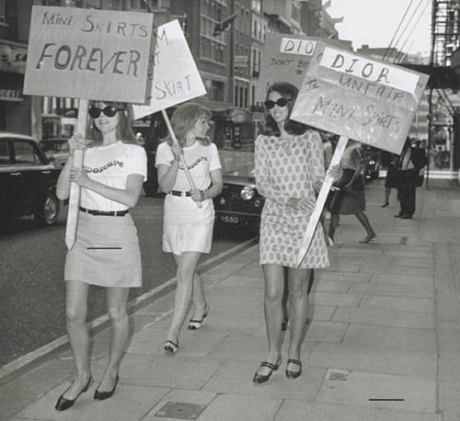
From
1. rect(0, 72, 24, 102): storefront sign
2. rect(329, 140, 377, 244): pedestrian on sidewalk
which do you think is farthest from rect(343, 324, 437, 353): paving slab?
rect(0, 72, 24, 102): storefront sign

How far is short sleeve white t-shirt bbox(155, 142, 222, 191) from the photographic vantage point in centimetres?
624

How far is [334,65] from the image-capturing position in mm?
5773

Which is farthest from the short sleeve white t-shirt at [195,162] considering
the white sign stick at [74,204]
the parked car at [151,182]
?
the parked car at [151,182]

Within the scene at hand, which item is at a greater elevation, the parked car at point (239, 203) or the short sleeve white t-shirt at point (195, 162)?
the short sleeve white t-shirt at point (195, 162)

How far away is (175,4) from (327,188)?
5262 cm

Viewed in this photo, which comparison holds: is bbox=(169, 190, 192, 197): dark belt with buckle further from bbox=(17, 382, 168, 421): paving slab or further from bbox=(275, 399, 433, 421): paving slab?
bbox=(275, 399, 433, 421): paving slab

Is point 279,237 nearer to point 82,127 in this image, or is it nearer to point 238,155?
point 82,127

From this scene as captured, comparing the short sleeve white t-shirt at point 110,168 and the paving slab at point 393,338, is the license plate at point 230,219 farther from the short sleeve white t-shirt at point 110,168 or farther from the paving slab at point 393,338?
the short sleeve white t-shirt at point 110,168

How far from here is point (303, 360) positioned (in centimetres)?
600

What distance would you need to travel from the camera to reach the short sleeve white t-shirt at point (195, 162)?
246 inches

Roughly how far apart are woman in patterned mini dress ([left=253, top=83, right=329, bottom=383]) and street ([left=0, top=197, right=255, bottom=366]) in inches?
78.2

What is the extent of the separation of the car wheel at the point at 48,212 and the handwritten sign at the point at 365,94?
985 cm

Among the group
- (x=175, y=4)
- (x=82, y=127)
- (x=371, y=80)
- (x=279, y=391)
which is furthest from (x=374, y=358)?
(x=175, y=4)

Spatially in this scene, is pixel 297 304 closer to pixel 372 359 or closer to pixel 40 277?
pixel 372 359
